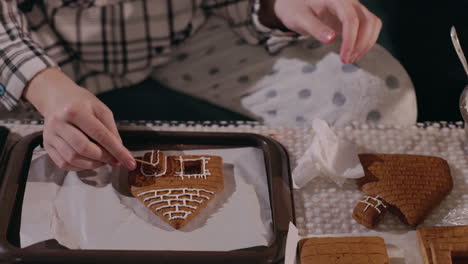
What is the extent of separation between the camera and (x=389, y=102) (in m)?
1.04

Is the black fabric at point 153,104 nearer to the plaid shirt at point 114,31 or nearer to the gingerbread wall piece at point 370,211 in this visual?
the plaid shirt at point 114,31

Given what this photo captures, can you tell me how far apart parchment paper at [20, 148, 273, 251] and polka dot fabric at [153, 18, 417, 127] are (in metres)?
0.29

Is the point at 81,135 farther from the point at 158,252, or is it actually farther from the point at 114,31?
the point at 114,31

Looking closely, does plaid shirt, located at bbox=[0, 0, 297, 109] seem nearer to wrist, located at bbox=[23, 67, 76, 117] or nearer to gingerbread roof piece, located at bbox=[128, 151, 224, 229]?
wrist, located at bbox=[23, 67, 76, 117]

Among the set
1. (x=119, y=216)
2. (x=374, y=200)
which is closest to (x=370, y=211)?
(x=374, y=200)

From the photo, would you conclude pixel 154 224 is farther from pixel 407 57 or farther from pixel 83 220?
pixel 407 57

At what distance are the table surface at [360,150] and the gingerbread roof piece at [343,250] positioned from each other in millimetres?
44

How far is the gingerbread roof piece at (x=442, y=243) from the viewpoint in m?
0.71

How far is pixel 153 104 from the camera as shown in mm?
1146

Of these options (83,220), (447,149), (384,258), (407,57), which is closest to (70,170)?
(83,220)

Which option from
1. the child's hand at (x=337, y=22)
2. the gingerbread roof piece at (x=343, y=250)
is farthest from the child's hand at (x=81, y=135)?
the child's hand at (x=337, y=22)

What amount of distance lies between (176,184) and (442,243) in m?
0.37

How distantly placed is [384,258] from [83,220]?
0.40m

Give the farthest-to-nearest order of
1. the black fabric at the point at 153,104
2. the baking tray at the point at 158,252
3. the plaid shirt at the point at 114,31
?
the black fabric at the point at 153,104, the plaid shirt at the point at 114,31, the baking tray at the point at 158,252
